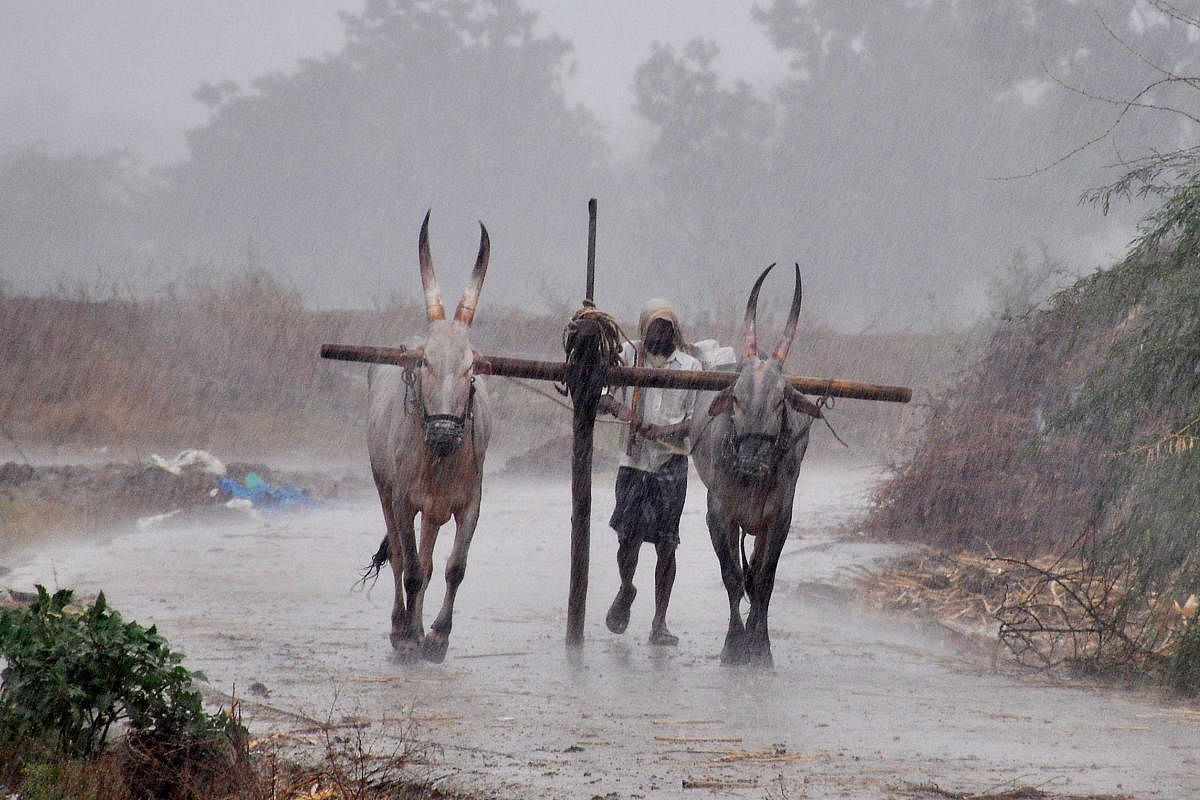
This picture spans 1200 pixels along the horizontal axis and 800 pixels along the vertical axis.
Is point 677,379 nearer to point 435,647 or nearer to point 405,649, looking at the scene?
point 435,647

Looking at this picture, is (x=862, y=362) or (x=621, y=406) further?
(x=862, y=362)

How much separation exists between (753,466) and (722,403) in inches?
22.4

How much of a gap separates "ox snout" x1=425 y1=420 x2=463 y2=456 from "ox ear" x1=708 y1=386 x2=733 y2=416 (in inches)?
62.3

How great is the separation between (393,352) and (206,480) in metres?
9.79

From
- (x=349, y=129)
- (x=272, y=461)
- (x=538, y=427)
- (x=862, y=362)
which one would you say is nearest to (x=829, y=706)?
(x=272, y=461)

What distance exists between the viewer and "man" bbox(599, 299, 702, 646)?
869cm

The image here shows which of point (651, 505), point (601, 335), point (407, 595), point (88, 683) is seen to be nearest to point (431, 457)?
point (407, 595)

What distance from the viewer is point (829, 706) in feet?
21.8

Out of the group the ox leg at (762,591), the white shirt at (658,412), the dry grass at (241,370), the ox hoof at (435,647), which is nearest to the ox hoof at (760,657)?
the ox leg at (762,591)

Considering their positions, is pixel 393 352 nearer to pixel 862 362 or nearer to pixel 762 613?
pixel 762 613

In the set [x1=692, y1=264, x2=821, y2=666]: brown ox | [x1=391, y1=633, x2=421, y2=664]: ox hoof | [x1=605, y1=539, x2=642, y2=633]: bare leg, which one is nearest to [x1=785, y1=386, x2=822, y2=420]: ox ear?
[x1=692, y1=264, x2=821, y2=666]: brown ox

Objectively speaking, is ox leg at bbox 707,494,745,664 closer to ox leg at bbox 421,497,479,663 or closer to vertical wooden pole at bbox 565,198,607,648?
vertical wooden pole at bbox 565,198,607,648

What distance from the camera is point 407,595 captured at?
7883 mm

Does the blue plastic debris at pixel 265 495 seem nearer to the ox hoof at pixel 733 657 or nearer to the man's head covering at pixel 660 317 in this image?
the man's head covering at pixel 660 317
